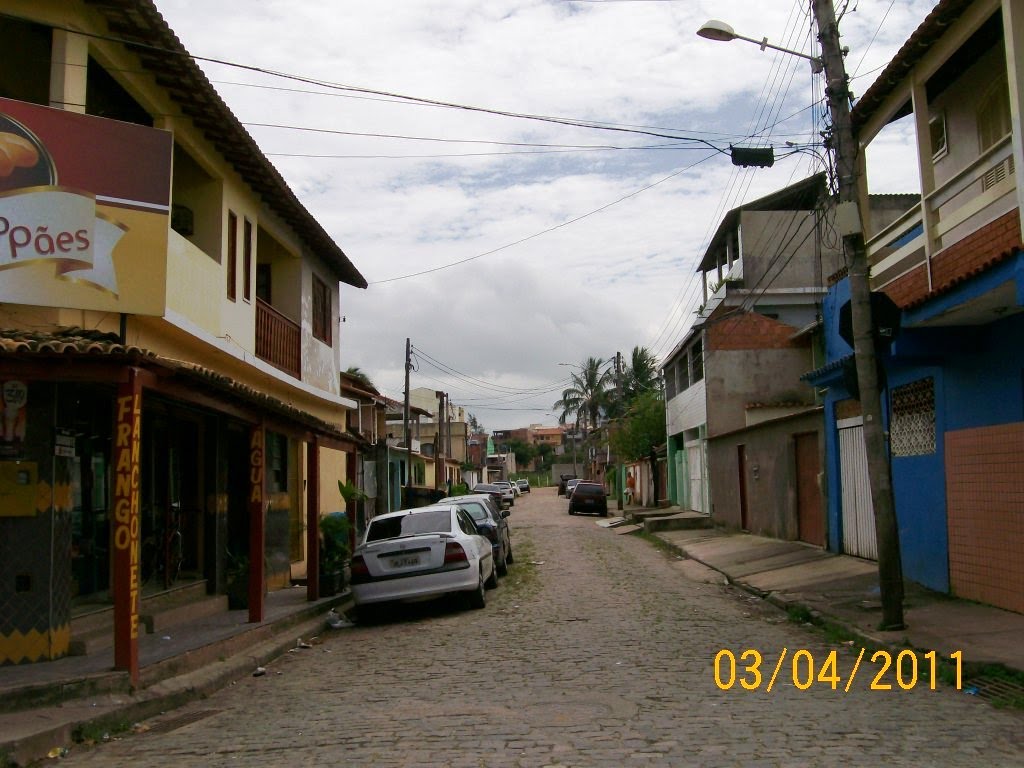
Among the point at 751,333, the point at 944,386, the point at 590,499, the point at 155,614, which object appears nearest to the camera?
the point at 155,614

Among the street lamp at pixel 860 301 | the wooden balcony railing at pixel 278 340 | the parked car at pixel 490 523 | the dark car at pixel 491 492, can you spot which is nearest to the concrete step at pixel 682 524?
the dark car at pixel 491 492

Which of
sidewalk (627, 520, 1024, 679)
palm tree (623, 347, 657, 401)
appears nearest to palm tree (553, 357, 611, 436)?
palm tree (623, 347, 657, 401)

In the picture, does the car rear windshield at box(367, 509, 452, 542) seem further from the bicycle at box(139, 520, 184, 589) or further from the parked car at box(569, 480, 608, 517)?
the parked car at box(569, 480, 608, 517)

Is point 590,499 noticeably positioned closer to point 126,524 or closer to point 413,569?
point 413,569

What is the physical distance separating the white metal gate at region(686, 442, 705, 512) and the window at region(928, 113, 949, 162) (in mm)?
20008

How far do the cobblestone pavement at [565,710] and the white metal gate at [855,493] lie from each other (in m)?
4.67

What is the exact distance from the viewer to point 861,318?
10766 mm

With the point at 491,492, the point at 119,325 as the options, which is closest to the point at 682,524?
the point at 491,492

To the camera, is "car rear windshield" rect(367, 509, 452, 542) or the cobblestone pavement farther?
"car rear windshield" rect(367, 509, 452, 542)

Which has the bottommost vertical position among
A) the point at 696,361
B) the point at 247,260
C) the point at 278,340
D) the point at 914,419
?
the point at 914,419

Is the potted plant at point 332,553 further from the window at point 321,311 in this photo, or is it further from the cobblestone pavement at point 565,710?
the window at point 321,311

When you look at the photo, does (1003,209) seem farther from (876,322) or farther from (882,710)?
(882,710)
